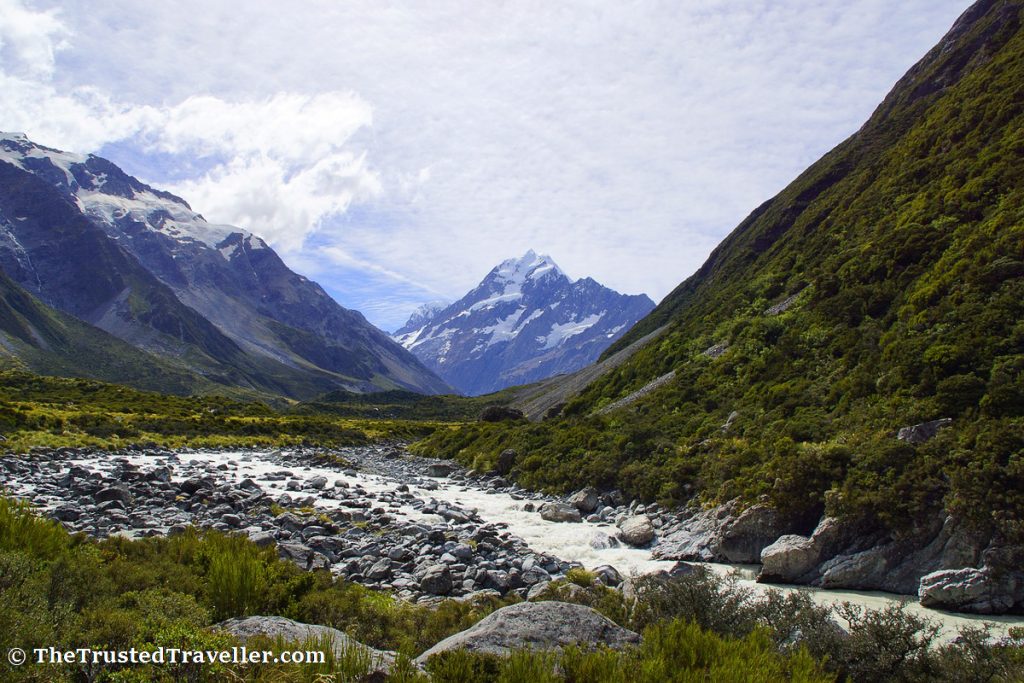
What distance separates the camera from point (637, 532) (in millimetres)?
18344

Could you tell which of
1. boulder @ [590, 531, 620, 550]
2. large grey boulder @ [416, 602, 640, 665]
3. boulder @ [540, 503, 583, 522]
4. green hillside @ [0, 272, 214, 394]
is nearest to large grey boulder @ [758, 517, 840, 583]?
boulder @ [590, 531, 620, 550]

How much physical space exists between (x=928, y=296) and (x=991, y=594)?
48.5 feet

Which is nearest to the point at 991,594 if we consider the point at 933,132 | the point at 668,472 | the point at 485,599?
the point at 485,599

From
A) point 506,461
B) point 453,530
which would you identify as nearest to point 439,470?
point 506,461

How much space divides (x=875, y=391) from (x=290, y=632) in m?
20.4

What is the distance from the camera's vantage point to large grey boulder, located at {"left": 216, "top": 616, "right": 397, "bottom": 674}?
6.48m

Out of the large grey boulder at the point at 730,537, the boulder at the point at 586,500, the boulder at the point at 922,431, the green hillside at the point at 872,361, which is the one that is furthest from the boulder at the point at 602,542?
the boulder at the point at 922,431

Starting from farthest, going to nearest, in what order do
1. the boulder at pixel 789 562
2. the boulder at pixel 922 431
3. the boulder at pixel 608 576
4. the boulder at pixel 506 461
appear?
the boulder at pixel 506 461 < the boulder at pixel 922 431 < the boulder at pixel 789 562 < the boulder at pixel 608 576

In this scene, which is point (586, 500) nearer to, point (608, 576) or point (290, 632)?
point (608, 576)

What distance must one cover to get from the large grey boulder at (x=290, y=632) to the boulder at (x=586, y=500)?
17.1m

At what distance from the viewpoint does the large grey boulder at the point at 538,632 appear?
22.7ft

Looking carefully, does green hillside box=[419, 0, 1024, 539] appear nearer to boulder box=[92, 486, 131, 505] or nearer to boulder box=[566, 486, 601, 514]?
boulder box=[566, 486, 601, 514]

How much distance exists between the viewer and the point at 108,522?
15891mm

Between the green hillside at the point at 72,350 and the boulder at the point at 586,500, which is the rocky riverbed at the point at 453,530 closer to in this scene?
the boulder at the point at 586,500
